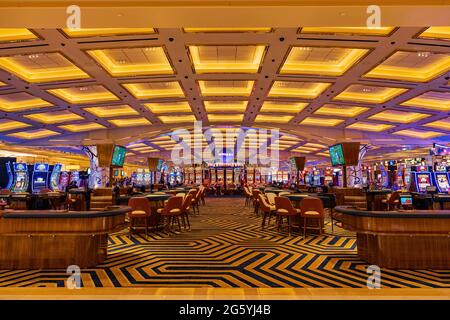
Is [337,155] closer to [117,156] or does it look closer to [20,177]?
[117,156]

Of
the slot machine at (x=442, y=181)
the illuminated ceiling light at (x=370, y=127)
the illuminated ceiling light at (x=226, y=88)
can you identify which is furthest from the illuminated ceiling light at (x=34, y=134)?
the slot machine at (x=442, y=181)

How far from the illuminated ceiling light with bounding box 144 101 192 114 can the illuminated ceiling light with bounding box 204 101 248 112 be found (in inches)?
26.8

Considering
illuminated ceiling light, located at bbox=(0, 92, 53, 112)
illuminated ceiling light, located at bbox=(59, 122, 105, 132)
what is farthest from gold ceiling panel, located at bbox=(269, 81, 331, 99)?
illuminated ceiling light, located at bbox=(59, 122, 105, 132)

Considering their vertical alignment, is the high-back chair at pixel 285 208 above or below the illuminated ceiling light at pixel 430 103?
below

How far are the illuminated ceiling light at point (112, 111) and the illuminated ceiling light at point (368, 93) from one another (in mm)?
6620

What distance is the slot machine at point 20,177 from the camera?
10.1m

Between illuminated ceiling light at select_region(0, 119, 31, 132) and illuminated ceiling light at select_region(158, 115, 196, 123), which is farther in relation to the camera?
illuminated ceiling light at select_region(158, 115, 196, 123)

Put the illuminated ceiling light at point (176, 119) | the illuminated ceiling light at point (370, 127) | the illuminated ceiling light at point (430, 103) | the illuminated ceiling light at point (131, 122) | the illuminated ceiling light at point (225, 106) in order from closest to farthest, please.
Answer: the illuminated ceiling light at point (430, 103) → the illuminated ceiling light at point (225, 106) → the illuminated ceiling light at point (176, 119) → the illuminated ceiling light at point (131, 122) → the illuminated ceiling light at point (370, 127)

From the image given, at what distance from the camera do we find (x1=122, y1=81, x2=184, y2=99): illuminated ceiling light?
24.1ft

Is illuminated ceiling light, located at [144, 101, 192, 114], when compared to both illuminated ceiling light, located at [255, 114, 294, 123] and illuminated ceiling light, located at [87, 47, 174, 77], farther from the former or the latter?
illuminated ceiling light, located at [255, 114, 294, 123]

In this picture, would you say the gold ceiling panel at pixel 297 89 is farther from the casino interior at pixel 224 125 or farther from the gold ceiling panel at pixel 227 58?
the gold ceiling panel at pixel 227 58

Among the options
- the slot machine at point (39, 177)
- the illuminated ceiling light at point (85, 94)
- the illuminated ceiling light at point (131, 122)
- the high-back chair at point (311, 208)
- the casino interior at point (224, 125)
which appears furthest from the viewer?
the illuminated ceiling light at point (131, 122)

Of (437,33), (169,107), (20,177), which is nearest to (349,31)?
(437,33)
